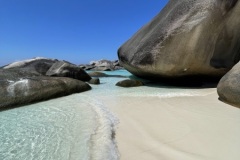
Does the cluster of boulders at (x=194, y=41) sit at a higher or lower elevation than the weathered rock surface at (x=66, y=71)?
higher

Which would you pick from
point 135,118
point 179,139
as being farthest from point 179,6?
point 179,139

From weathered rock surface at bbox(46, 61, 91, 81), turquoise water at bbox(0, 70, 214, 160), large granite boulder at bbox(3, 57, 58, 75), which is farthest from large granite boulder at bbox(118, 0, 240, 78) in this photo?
large granite boulder at bbox(3, 57, 58, 75)

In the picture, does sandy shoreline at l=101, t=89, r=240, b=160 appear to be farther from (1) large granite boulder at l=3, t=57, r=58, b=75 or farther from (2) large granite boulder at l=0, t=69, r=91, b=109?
(1) large granite boulder at l=3, t=57, r=58, b=75

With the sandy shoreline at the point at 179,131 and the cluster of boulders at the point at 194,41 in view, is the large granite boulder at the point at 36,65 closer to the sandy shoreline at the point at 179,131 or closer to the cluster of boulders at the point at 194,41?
the cluster of boulders at the point at 194,41

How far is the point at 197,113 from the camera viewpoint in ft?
11.5

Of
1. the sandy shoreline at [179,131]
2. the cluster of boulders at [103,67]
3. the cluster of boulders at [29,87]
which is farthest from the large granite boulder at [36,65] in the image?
the cluster of boulders at [103,67]

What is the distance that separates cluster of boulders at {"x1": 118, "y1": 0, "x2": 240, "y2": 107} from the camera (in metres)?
5.99

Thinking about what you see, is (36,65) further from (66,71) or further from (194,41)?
(194,41)

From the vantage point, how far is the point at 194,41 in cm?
609

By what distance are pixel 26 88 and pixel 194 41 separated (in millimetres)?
4451

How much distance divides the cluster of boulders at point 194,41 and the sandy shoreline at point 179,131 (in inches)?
94.0

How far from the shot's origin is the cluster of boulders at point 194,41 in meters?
5.99

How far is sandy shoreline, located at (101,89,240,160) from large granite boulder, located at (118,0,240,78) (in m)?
2.39

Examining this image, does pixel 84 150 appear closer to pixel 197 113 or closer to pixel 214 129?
pixel 214 129
